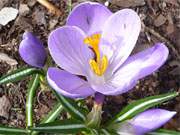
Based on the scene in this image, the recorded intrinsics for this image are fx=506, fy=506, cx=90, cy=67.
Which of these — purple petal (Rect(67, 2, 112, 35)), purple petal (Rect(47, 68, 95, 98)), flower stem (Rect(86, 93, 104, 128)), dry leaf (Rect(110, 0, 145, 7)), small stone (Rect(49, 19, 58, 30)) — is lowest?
flower stem (Rect(86, 93, 104, 128))

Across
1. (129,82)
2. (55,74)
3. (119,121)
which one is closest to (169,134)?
(119,121)

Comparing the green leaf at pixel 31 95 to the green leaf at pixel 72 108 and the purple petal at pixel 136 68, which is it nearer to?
the green leaf at pixel 72 108

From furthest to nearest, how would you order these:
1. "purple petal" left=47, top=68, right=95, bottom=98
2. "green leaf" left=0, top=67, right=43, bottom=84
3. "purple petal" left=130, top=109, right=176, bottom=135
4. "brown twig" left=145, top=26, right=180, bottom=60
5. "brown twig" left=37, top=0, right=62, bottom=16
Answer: "brown twig" left=37, top=0, right=62, bottom=16 < "brown twig" left=145, top=26, right=180, bottom=60 < "green leaf" left=0, top=67, right=43, bottom=84 < "purple petal" left=130, top=109, right=176, bottom=135 < "purple petal" left=47, top=68, right=95, bottom=98

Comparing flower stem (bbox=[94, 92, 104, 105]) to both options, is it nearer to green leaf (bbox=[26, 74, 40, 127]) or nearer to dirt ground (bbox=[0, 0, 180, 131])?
green leaf (bbox=[26, 74, 40, 127])

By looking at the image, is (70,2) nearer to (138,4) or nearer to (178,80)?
(138,4)

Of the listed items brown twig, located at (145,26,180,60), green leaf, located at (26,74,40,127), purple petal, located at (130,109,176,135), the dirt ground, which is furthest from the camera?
brown twig, located at (145,26,180,60)

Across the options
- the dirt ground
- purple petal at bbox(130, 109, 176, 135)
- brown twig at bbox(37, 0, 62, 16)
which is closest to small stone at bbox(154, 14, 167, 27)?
the dirt ground

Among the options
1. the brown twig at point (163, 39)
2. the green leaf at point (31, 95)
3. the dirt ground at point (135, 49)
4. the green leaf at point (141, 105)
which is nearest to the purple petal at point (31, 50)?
the green leaf at point (31, 95)

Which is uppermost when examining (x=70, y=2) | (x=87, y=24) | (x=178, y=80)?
(x=87, y=24)
